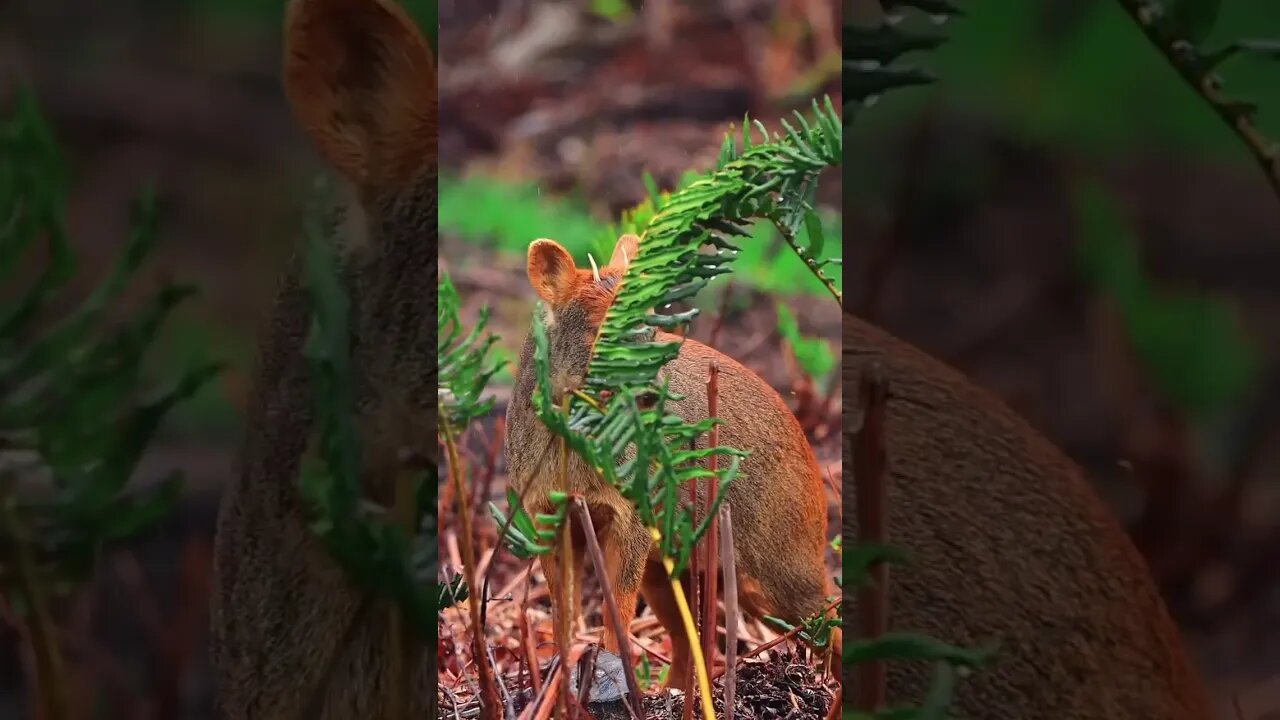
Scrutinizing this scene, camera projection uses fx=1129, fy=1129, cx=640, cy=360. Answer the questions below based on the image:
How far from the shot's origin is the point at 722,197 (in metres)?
1.23

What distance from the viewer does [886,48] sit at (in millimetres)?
1097

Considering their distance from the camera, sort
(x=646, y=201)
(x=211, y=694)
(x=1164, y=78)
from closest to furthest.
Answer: (x=1164, y=78)
(x=211, y=694)
(x=646, y=201)

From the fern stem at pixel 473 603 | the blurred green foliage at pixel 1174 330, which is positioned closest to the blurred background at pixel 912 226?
the blurred green foliage at pixel 1174 330

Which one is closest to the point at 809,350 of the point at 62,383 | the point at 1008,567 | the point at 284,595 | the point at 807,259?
the point at 807,259

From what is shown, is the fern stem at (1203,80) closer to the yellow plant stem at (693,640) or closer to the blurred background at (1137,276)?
the blurred background at (1137,276)

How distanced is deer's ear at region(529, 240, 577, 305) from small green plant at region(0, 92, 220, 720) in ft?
1.19

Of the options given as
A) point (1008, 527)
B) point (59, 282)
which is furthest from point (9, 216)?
point (1008, 527)

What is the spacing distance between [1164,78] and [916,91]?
0.73ft

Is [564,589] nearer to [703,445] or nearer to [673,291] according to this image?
[703,445]

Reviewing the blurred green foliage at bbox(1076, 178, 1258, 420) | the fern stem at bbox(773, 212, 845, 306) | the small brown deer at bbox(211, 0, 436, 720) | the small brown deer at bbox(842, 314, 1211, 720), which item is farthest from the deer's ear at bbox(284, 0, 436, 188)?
the blurred green foliage at bbox(1076, 178, 1258, 420)

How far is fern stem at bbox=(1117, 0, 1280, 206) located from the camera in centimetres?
103

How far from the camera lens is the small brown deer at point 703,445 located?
128 centimetres

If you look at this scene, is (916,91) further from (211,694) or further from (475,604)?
(211,694)

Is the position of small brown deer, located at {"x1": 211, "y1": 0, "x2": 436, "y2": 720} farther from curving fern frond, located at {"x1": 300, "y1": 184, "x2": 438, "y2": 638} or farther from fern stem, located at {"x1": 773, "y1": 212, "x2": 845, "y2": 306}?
fern stem, located at {"x1": 773, "y1": 212, "x2": 845, "y2": 306}
